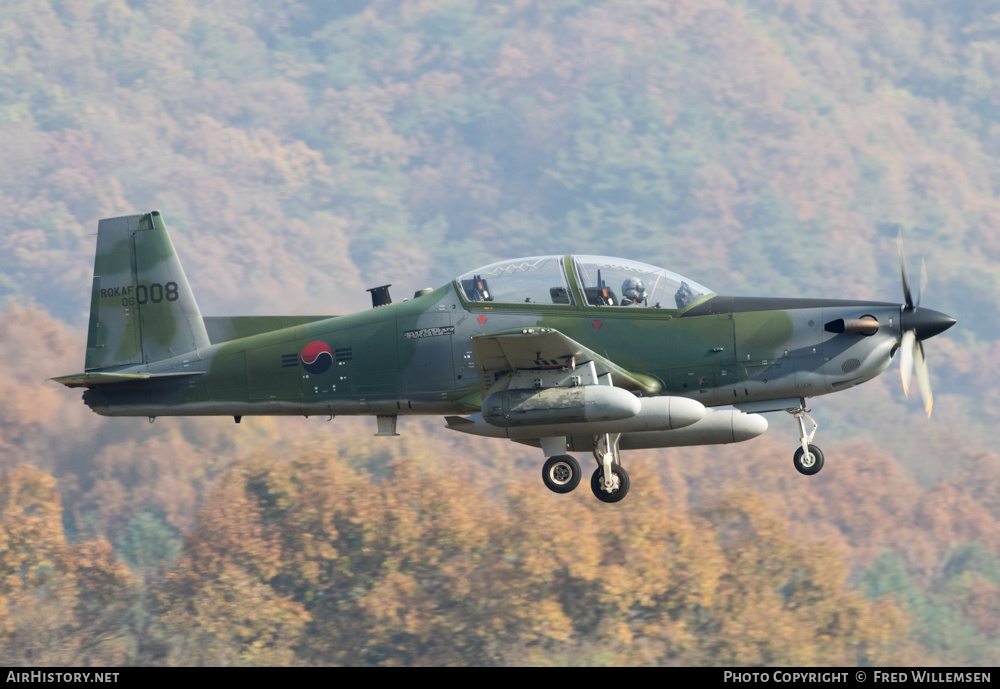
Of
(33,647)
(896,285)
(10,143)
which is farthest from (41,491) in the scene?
(896,285)

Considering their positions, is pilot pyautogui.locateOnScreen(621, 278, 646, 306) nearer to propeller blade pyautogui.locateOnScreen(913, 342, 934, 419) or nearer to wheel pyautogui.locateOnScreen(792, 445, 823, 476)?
wheel pyautogui.locateOnScreen(792, 445, 823, 476)

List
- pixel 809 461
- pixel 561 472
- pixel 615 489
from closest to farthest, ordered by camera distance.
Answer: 1. pixel 809 461
2. pixel 615 489
3. pixel 561 472

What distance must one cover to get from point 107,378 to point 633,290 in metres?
7.92

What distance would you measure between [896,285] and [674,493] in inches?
2888

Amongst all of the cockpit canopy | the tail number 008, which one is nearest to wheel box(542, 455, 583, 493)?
the cockpit canopy

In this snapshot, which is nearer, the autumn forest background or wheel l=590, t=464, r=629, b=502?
wheel l=590, t=464, r=629, b=502

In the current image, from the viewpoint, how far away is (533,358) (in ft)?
56.2

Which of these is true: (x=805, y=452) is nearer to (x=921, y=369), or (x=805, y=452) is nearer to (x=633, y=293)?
(x=921, y=369)

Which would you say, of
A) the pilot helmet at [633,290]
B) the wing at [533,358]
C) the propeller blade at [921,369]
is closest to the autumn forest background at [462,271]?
the propeller blade at [921,369]

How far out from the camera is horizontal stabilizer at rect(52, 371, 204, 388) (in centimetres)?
1870

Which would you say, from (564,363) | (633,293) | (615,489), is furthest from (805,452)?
(564,363)

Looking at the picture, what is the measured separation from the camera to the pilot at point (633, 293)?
17781mm

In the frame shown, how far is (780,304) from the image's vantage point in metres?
17.6

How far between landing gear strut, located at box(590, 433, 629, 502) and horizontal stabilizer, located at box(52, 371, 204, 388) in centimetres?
624
